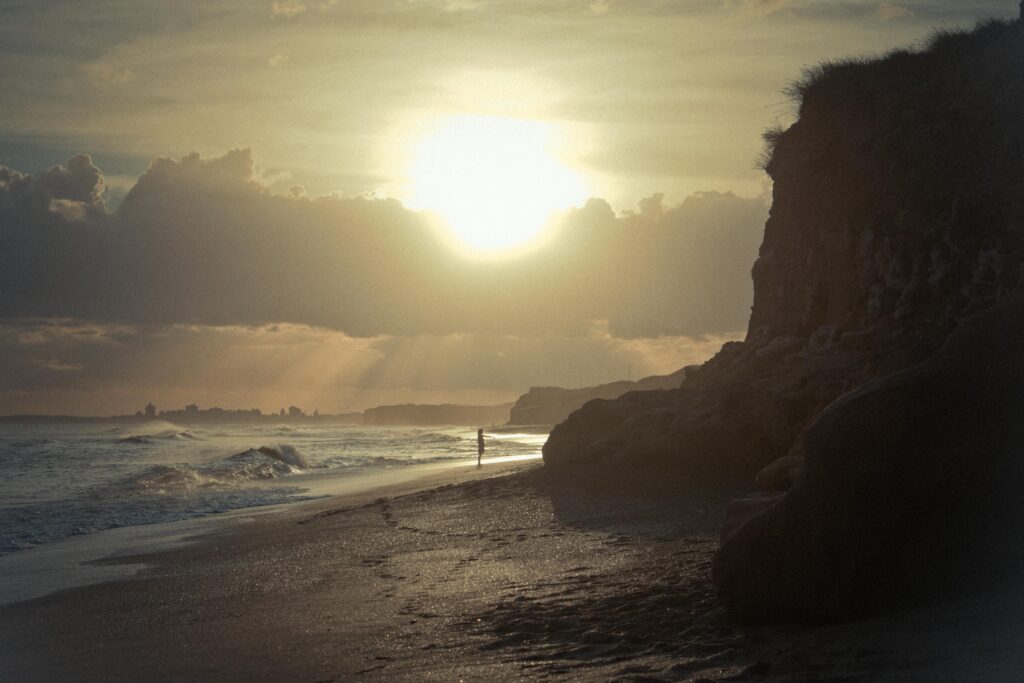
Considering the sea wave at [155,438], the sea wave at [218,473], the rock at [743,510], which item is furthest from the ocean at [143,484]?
A: the sea wave at [155,438]

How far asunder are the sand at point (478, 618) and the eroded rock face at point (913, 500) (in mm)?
411

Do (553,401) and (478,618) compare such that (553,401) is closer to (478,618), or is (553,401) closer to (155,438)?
(155,438)

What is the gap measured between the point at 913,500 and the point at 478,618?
4.07 m

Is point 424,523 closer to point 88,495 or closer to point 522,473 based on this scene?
point 522,473

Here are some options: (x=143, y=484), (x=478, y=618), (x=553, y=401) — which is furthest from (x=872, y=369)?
(x=553, y=401)

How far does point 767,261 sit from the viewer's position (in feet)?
84.7

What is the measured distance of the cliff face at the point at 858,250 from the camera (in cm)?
1658

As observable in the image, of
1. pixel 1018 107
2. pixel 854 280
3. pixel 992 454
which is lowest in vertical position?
pixel 992 454

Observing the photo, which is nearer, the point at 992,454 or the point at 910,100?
the point at 992,454

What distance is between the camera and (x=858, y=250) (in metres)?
20.9

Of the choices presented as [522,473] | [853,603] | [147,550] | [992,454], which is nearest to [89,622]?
[147,550]

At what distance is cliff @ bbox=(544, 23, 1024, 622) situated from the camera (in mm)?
7648

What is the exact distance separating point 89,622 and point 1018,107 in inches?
651

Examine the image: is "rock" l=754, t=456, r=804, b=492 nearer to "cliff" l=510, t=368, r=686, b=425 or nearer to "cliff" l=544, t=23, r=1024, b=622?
"cliff" l=544, t=23, r=1024, b=622
